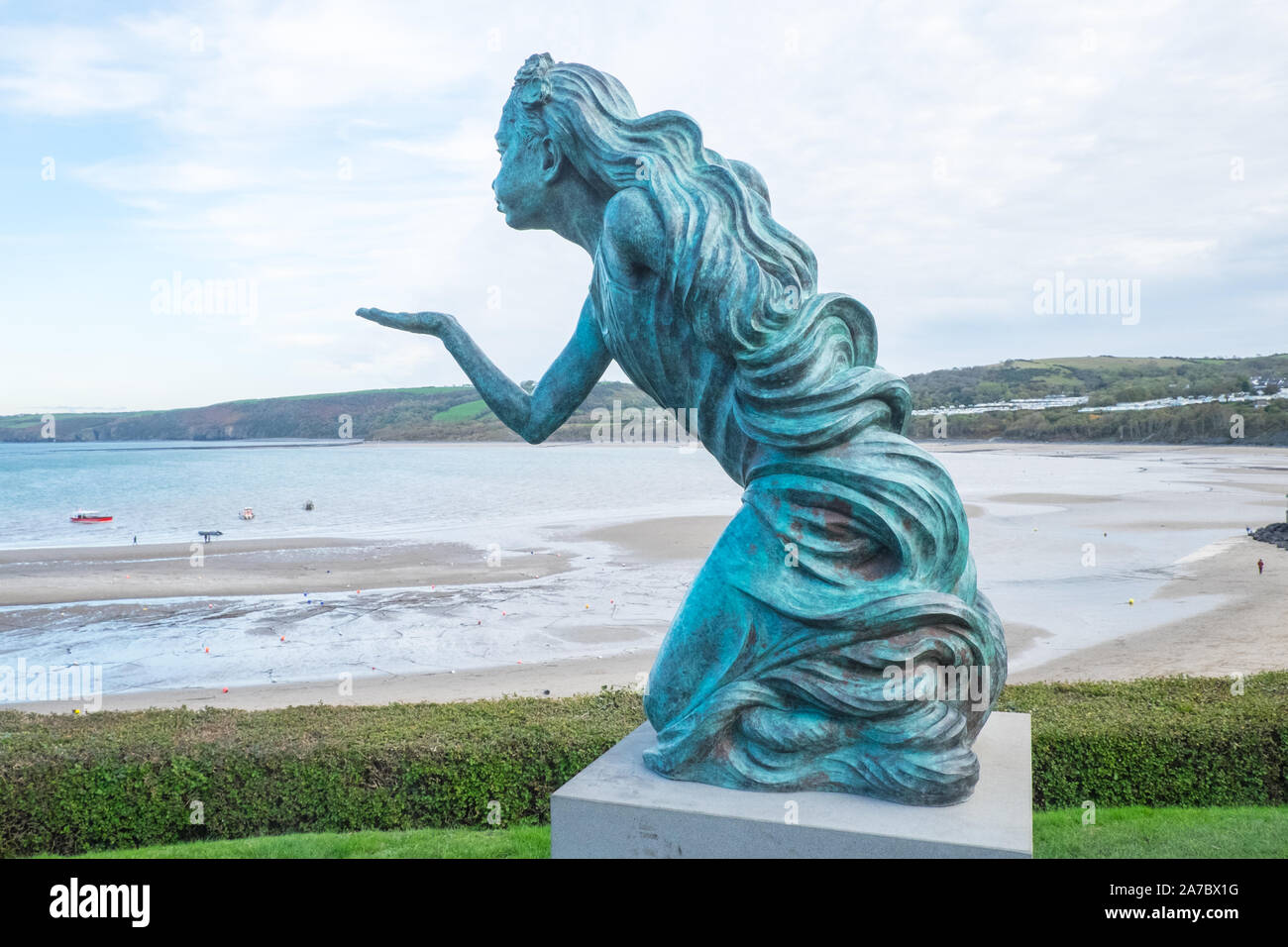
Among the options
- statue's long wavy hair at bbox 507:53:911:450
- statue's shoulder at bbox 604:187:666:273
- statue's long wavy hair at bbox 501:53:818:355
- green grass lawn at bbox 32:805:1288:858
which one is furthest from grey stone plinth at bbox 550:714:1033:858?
green grass lawn at bbox 32:805:1288:858

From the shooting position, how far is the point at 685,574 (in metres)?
22.2

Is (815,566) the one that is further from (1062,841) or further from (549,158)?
(1062,841)

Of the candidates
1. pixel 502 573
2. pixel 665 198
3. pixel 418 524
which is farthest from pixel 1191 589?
pixel 418 524

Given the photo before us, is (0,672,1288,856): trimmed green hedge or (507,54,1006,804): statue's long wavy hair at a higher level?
(507,54,1006,804): statue's long wavy hair

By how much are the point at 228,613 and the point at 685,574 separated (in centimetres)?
943

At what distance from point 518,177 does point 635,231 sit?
0.79m

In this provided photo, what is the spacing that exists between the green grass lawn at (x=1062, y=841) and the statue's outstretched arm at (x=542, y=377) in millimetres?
2828

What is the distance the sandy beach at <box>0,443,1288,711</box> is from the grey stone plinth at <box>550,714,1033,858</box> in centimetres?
838

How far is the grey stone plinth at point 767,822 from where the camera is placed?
3285mm

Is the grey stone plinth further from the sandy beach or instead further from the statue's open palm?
the sandy beach

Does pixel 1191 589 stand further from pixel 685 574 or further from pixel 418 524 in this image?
pixel 418 524

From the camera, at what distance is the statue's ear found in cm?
425

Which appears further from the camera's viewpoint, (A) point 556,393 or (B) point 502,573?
(B) point 502,573
